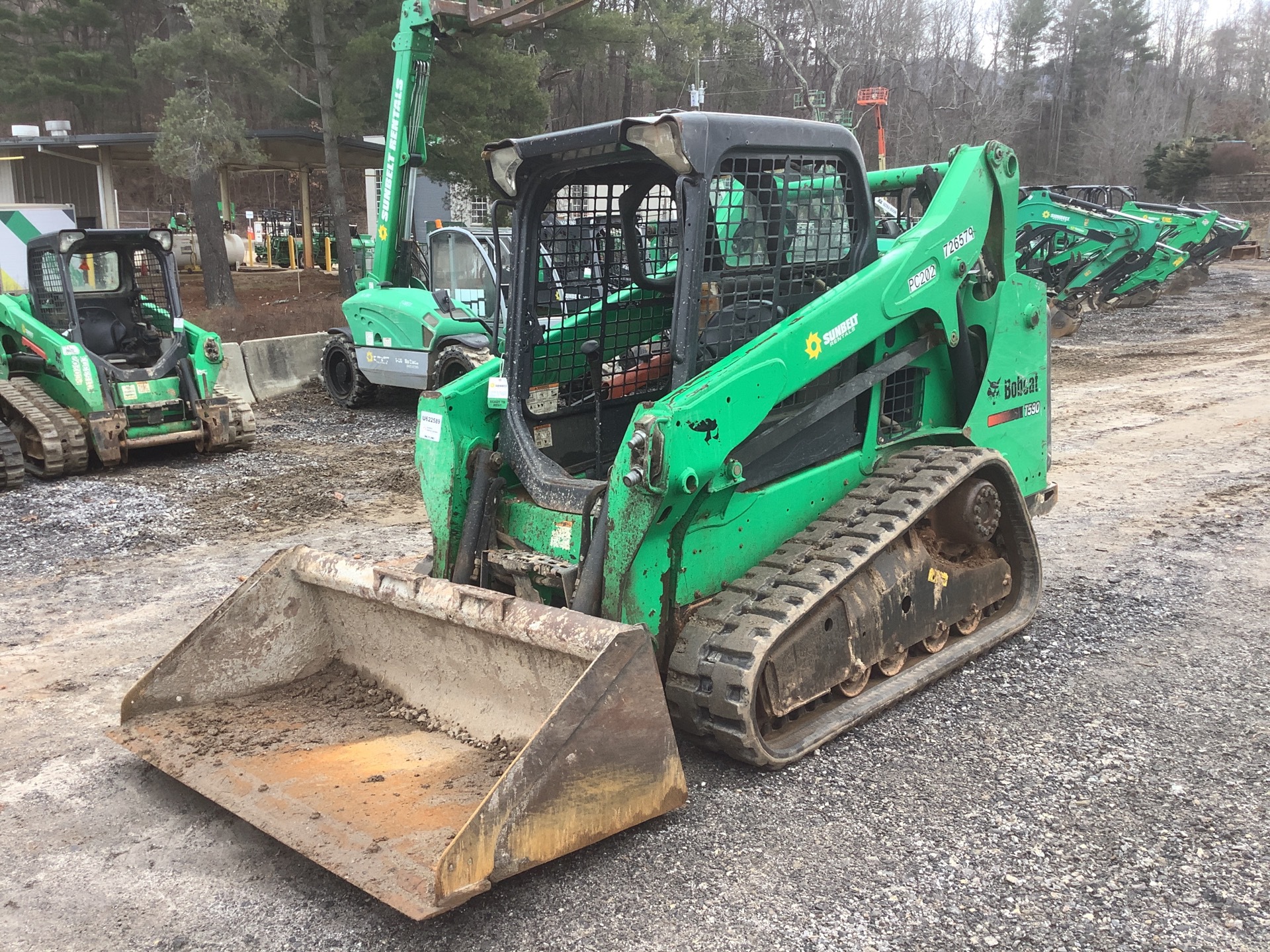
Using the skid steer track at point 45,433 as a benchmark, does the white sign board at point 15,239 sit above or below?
above

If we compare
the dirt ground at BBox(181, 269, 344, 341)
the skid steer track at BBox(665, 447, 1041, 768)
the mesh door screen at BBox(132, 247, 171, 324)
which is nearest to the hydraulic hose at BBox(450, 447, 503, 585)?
the skid steer track at BBox(665, 447, 1041, 768)

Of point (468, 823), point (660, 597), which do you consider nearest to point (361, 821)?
point (468, 823)

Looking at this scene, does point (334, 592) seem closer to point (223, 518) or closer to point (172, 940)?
point (172, 940)

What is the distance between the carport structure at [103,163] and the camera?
23484 millimetres

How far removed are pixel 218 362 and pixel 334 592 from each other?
664cm

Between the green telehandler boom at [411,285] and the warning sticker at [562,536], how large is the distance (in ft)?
20.3

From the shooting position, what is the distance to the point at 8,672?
4.87 metres

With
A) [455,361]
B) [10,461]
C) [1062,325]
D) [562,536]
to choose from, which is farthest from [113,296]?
[1062,325]

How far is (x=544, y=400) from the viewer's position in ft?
14.7

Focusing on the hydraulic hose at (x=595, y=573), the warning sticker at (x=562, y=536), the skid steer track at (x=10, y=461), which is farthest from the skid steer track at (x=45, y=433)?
the hydraulic hose at (x=595, y=573)

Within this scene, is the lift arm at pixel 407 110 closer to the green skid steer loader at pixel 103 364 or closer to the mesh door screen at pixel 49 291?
the green skid steer loader at pixel 103 364

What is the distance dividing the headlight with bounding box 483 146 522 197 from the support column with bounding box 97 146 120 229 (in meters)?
23.5

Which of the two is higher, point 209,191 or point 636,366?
point 209,191

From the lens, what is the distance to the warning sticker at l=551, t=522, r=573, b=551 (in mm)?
3994
